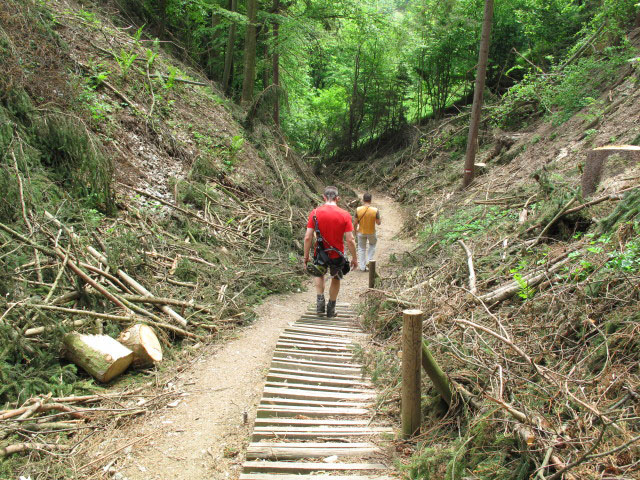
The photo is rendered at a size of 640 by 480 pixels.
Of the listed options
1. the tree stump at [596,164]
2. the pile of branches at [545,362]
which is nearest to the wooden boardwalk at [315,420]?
the pile of branches at [545,362]

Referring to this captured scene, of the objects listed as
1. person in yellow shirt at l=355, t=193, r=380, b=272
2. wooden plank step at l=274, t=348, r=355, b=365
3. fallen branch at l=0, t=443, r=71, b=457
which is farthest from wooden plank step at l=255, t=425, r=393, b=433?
person in yellow shirt at l=355, t=193, r=380, b=272

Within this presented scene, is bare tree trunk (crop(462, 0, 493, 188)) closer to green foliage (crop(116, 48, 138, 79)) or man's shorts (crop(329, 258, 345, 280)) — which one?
man's shorts (crop(329, 258, 345, 280))

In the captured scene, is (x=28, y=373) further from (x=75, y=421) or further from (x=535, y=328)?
(x=535, y=328)

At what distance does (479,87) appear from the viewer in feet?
40.0

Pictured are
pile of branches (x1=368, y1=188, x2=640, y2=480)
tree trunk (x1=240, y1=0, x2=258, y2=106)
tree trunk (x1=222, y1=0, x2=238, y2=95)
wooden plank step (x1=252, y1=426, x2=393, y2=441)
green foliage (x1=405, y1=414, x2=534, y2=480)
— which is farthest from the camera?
tree trunk (x1=222, y1=0, x2=238, y2=95)

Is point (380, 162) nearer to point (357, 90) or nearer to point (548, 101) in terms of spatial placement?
point (357, 90)

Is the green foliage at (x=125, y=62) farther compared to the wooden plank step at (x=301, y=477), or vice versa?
the green foliage at (x=125, y=62)

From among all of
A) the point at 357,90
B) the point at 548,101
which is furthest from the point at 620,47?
the point at 357,90

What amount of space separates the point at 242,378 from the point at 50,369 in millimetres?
2073

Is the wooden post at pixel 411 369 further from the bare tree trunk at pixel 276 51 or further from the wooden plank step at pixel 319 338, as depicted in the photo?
the bare tree trunk at pixel 276 51

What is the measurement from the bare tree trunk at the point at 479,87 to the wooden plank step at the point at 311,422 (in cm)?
1077

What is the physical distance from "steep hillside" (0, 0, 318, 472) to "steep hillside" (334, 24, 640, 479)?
3014mm

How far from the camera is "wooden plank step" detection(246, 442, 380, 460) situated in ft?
11.3

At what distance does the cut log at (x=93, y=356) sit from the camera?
4.78 m
